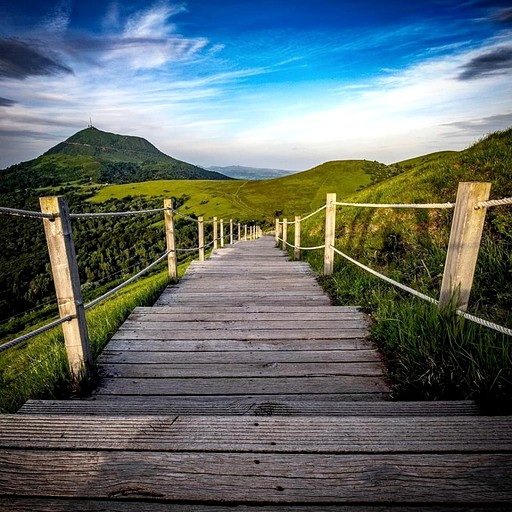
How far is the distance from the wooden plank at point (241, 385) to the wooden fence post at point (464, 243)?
2.62 feet

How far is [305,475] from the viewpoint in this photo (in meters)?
1.08

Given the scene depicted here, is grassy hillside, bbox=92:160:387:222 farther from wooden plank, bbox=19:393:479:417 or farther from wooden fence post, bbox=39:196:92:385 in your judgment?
wooden plank, bbox=19:393:479:417

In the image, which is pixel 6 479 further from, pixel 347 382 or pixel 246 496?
pixel 347 382

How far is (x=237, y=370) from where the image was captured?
2266mm

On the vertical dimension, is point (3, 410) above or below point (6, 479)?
below

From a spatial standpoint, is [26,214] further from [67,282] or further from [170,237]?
[170,237]

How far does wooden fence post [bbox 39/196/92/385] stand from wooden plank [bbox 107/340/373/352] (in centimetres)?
48

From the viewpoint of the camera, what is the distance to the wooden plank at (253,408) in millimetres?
1547

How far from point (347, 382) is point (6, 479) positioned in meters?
1.78

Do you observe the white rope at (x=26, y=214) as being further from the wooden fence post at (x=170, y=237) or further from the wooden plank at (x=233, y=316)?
the wooden fence post at (x=170, y=237)

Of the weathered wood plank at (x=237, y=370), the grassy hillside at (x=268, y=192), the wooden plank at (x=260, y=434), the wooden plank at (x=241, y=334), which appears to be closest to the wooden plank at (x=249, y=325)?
the wooden plank at (x=241, y=334)

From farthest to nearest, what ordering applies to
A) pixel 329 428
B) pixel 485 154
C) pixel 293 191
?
pixel 293 191 < pixel 485 154 < pixel 329 428

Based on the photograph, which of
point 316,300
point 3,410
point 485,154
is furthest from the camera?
point 485,154

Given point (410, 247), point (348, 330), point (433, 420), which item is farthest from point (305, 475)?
point (410, 247)
